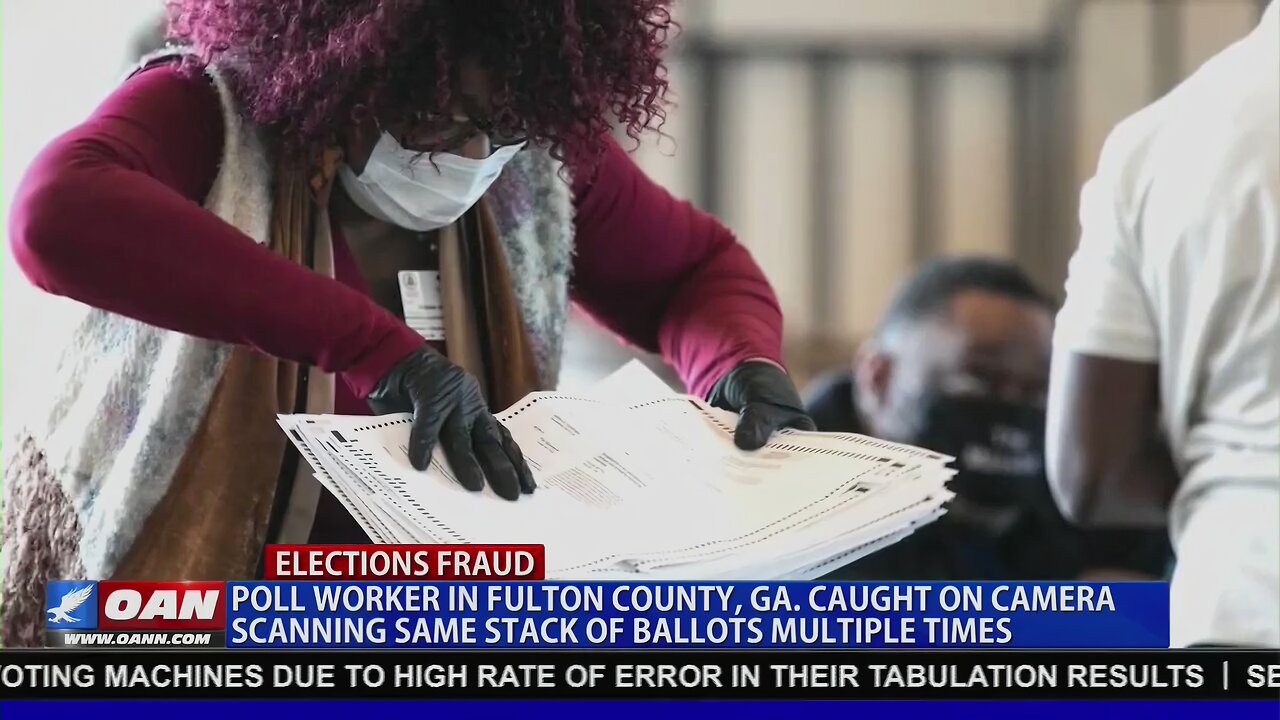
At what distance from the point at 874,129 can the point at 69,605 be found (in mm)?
1770

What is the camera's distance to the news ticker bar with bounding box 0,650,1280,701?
80 cm

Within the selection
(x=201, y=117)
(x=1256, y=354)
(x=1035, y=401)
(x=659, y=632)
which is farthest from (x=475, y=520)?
(x=1035, y=401)

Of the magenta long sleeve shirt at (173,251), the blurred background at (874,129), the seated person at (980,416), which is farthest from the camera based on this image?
the blurred background at (874,129)

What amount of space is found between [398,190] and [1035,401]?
829 mm

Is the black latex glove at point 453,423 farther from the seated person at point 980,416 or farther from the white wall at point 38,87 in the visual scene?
the seated person at point 980,416

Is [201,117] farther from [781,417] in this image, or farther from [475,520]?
[781,417]

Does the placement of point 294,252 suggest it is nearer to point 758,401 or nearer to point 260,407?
point 260,407

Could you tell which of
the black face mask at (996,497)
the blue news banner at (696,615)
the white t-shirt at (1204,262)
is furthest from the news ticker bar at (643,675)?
the black face mask at (996,497)

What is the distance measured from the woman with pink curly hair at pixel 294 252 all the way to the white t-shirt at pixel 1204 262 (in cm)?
25

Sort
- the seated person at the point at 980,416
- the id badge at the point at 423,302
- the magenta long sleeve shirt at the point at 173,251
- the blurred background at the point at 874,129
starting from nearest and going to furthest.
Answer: the magenta long sleeve shirt at the point at 173,251 → the id badge at the point at 423,302 → the seated person at the point at 980,416 → the blurred background at the point at 874,129

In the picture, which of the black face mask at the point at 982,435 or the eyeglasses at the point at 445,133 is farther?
the black face mask at the point at 982,435

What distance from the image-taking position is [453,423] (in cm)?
70

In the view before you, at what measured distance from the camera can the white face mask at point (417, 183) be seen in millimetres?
723

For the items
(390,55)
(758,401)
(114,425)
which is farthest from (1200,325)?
(114,425)
